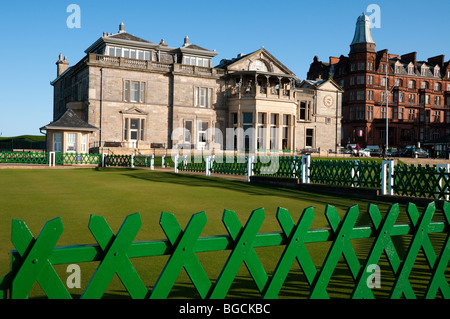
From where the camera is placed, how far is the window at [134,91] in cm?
4228

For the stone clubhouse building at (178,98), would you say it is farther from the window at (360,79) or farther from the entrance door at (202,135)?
the window at (360,79)

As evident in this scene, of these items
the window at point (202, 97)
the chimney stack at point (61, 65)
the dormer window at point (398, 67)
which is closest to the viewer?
the window at point (202, 97)

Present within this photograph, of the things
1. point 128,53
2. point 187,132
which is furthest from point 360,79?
point 128,53

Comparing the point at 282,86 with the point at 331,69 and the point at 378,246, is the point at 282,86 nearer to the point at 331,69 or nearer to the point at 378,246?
the point at 331,69

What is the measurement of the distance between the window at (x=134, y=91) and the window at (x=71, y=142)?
9.41 metres

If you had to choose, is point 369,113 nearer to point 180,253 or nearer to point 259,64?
point 259,64

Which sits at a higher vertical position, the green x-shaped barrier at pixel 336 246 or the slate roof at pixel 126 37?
the slate roof at pixel 126 37

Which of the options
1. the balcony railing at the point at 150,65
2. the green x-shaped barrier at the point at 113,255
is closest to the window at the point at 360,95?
the balcony railing at the point at 150,65

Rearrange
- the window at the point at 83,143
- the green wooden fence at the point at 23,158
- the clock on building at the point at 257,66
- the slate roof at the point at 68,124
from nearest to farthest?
1. the slate roof at the point at 68,124
2. the green wooden fence at the point at 23,158
3. the window at the point at 83,143
4. the clock on building at the point at 257,66

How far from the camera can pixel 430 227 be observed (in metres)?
3.40

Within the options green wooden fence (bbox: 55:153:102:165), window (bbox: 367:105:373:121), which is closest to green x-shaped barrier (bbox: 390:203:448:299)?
green wooden fence (bbox: 55:153:102:165)

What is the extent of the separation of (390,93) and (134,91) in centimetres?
4326

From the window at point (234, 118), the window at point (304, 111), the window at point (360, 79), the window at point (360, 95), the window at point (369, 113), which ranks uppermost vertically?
the window at point (360, 79)

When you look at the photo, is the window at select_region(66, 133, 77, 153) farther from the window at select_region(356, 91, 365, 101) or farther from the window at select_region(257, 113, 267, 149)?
the window at select_region(356, 91, 365, 101)
